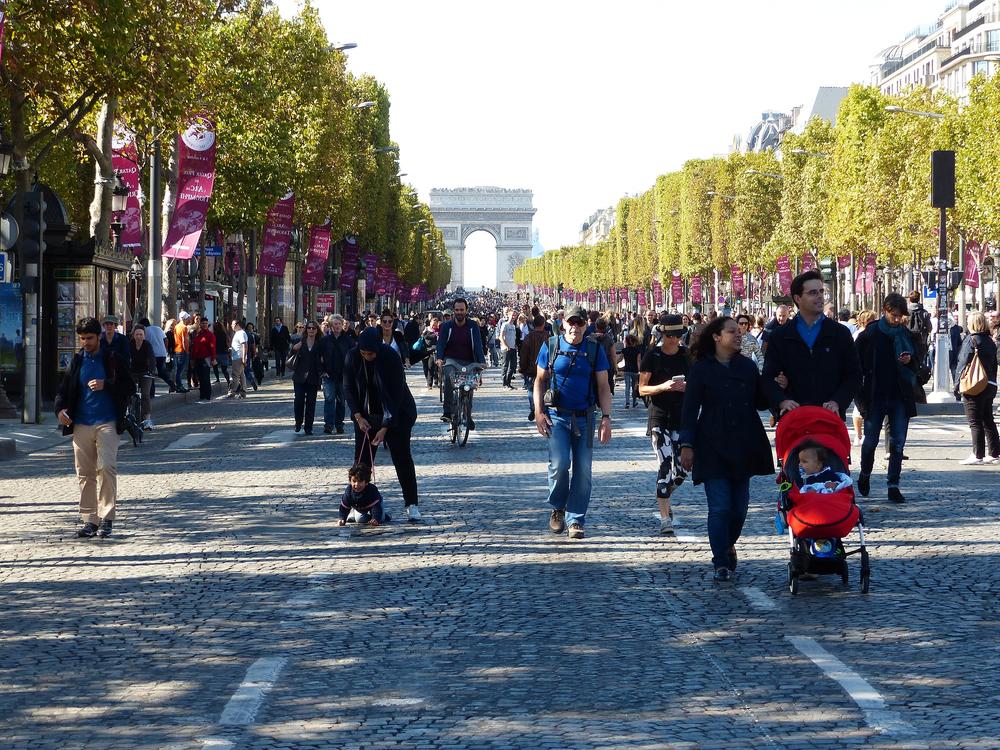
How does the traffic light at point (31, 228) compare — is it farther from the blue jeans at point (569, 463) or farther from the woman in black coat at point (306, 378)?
the blue jeans at point (569, 463)

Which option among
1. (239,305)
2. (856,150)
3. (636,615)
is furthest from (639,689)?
(856,150)

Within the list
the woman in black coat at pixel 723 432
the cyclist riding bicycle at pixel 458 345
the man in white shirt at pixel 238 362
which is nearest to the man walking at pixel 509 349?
the man in white shirt at pixel 238 362

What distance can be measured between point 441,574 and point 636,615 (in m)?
1.84

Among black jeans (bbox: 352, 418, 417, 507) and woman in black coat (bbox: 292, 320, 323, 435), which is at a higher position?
woman in black coat (bbox: 292, 320, 323, 435)

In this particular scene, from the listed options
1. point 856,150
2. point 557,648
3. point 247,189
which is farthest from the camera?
point 856,150

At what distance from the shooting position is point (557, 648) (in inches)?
307

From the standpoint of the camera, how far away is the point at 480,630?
8.27 m

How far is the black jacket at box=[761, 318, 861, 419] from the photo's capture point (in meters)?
10.7

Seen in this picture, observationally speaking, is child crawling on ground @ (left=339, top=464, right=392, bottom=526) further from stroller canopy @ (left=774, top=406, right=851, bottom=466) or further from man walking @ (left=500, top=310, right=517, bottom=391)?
man walking @ (left=500, top=310, right=517, bottom=391)

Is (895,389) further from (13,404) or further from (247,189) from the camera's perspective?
(247,189)

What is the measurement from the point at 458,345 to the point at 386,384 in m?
9.06

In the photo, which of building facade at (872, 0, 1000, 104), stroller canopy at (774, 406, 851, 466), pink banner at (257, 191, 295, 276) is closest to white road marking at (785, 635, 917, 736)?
stroller canopy at (774, 406, 851, 466)

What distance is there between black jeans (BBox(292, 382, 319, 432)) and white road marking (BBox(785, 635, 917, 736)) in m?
15.9

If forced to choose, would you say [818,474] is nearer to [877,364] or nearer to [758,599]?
[758,599]
